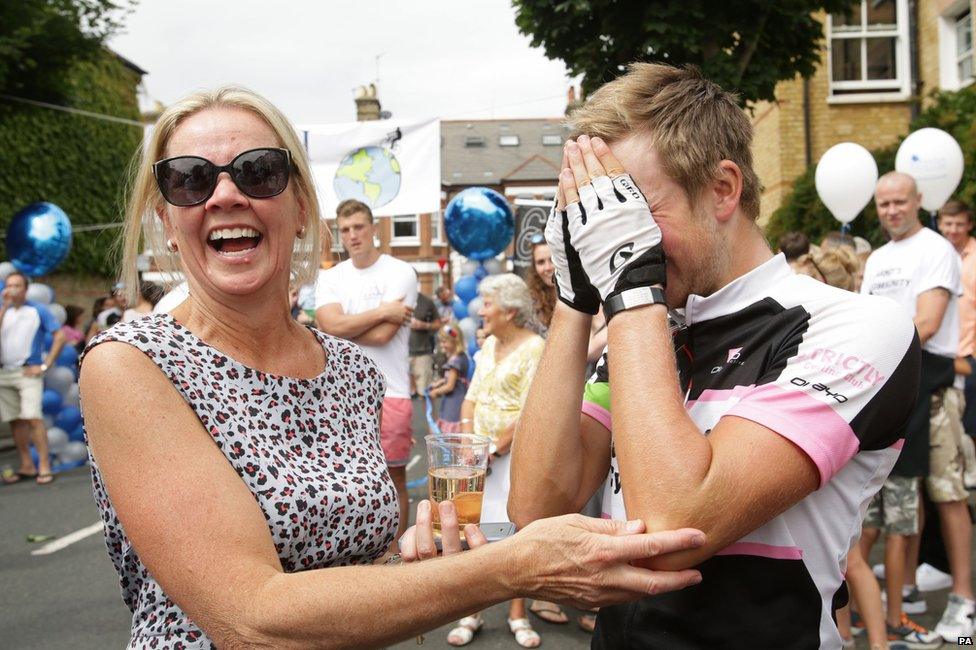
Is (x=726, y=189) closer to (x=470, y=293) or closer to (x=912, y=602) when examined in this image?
(x=912, y=602)

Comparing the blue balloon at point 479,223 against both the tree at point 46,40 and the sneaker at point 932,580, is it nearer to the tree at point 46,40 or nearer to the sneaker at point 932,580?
the sneaker at point 932,580

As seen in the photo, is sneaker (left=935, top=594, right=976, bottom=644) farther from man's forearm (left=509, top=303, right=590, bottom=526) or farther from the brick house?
the brick house

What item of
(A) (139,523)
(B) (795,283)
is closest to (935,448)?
(B) (795,283)

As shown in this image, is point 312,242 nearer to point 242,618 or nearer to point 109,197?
point 242,618

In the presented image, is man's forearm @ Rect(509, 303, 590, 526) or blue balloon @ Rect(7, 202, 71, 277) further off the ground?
blue balloon @ Rect(7, 202, 71, 277)

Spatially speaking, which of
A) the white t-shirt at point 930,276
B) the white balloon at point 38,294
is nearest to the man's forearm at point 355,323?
the white t-shirt at point 930,276

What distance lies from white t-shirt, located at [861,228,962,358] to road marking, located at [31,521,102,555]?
5971mm

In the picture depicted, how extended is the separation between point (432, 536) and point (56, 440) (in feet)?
29.4

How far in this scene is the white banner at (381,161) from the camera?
7.77 metres

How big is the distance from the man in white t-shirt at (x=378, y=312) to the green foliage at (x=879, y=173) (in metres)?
6.83

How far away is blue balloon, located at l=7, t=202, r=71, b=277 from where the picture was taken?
9.95 metres

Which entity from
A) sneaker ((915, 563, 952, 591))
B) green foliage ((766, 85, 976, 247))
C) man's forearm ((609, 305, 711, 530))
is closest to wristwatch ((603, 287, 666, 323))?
man's forearm ((609, 305, 711, 530))

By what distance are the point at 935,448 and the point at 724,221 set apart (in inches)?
→ 131

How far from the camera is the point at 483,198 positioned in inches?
354
